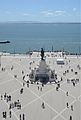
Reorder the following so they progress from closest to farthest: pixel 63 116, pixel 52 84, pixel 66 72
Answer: pixel 63 116 → pixel 52 84 → pixel 66 72

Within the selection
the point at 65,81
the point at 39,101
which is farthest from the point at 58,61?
the point at 39,101

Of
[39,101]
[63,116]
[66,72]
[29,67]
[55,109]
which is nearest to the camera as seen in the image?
[63,116]

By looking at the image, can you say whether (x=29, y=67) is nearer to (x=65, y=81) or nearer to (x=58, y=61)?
(x=58, y=61)

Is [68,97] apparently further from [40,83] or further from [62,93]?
[40,83]

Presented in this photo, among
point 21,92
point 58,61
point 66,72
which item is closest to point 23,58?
point 58,61

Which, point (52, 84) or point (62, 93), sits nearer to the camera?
point (62, 93)

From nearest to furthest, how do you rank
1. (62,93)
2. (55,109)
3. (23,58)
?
(55,109) < (62,93) < (23,58)
